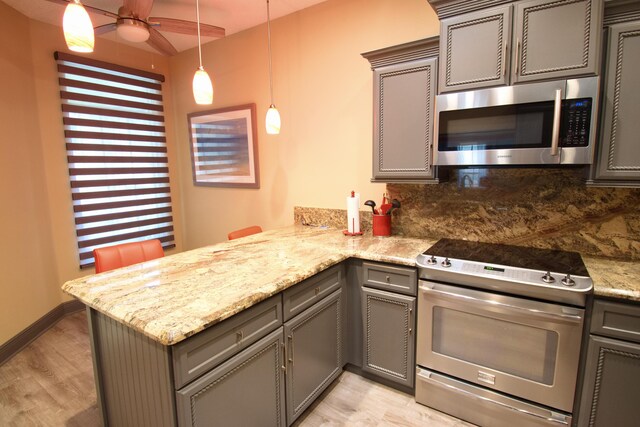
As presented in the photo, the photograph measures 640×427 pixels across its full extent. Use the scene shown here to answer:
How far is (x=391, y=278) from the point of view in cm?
204

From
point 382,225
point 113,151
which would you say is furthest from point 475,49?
point 113,151

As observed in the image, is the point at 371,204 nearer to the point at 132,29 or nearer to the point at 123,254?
the point at 123,254

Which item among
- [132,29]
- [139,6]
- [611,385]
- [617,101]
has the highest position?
[139,6]

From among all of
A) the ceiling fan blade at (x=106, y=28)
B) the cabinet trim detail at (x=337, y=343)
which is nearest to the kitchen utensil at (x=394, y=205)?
→ the cabinet trim detail at (x=337, y=343)

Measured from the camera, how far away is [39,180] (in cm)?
301

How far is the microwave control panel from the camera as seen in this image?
5.33 ft

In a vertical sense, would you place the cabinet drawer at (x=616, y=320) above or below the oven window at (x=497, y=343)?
above

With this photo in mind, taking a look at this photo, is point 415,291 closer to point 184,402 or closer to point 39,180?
point 184,402

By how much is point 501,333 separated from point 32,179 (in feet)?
12.5

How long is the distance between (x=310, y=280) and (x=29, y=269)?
8.83 ft

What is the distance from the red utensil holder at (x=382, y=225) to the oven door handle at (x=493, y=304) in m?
0.69

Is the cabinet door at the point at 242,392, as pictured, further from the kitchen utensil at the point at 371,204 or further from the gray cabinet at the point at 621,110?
the gray cabinet at the point at 621,110

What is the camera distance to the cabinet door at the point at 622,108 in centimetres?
157

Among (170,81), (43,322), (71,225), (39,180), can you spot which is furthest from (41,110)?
(43,322)
